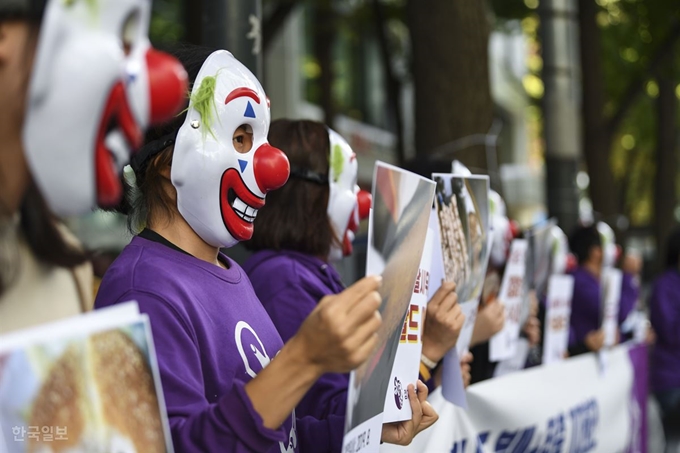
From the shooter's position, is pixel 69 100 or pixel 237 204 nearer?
pixel 69 100

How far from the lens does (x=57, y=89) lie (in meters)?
1.45

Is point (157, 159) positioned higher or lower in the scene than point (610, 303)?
A: higher

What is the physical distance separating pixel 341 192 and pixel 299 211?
0.15 metres

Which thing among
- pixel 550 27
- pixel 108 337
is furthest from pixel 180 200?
pixel 550 27

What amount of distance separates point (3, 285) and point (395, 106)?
1145 cm

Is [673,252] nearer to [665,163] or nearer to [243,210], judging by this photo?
[243,210]

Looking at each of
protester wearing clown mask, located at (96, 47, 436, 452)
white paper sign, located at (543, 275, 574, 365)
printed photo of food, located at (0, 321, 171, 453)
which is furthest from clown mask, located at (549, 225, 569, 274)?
printed photo of food, located at (0, 321, 171, 453)

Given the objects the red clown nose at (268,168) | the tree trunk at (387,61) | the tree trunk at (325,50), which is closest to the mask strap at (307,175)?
the red clown nose at (268,168)

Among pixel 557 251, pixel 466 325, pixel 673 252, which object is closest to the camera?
pixel 466 325

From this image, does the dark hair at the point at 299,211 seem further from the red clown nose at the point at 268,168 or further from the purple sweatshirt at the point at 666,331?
the purple sweatshirt at the point at 666,331

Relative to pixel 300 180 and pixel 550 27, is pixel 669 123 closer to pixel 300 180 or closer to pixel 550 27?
pixel 550 27

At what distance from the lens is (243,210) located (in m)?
2.41

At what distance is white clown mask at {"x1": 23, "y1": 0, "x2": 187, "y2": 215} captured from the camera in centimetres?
145

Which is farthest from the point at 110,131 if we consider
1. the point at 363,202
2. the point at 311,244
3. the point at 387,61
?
the point at 387,61
